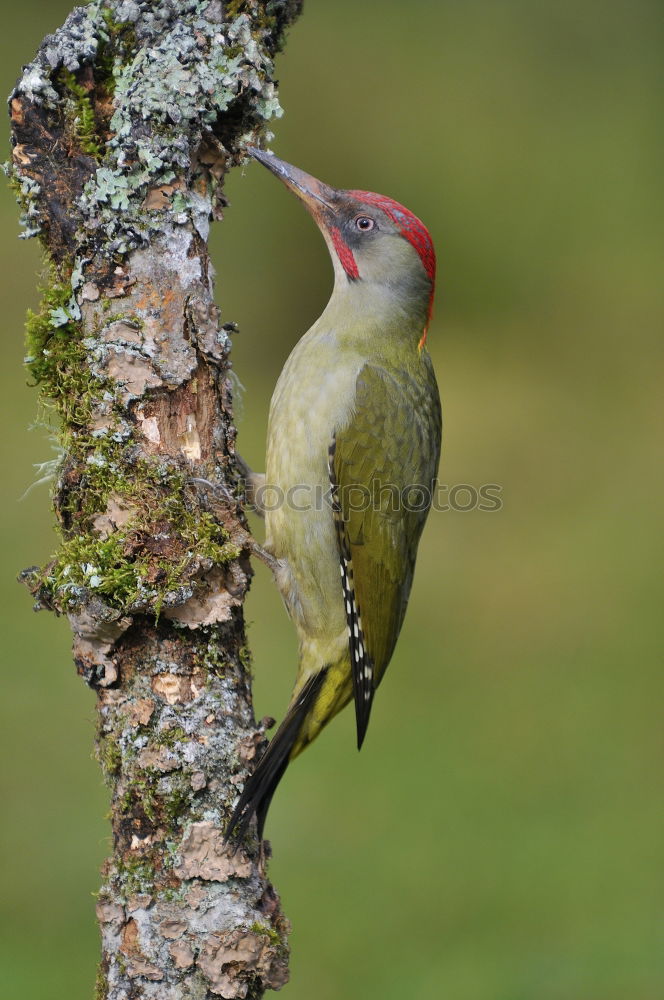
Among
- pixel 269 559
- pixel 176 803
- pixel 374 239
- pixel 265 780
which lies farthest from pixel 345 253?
pixel 176 803

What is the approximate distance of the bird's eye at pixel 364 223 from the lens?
3.16m

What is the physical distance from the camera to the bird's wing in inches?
118

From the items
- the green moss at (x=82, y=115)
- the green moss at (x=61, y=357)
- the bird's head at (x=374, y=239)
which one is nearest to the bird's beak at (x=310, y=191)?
the bird's head at (x=374, y=239)

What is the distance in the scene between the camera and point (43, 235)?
2.33 meters

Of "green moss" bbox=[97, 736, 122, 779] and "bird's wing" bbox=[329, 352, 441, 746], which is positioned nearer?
"green moss" bbox=[97, 736, 122, 779]

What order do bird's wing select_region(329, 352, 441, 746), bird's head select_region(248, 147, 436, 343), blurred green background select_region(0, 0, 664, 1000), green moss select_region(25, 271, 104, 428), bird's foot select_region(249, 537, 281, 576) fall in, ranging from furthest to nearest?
blurred green background select_region(0, 0, 664, 1000) → bird's head select_region(248, 147, 436, 343) → bird's wing select_region(329, 352, 441, 746) → bird's foot select_region(249, 537, 281, 576) → green moss select_region(25, 271, 104, 428)

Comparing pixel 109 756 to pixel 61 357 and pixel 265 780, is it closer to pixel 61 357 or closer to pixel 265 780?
pixel 265 780

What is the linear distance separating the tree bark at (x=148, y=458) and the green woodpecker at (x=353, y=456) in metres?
0.64

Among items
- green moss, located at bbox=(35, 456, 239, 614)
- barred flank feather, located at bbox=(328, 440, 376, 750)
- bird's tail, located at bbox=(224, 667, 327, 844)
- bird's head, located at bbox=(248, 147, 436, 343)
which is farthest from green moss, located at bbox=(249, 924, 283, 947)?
bird's head, located at bbox=(248, 147, 436, 343)

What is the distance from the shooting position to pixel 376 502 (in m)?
3.06

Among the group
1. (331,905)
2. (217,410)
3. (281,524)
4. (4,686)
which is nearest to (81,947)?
(331,905)

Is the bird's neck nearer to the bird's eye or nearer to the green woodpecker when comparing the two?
the green woodpecker

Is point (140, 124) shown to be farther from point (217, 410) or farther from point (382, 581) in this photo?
point (382, 581)

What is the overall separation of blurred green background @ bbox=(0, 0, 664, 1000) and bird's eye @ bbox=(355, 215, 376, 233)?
213 cm
